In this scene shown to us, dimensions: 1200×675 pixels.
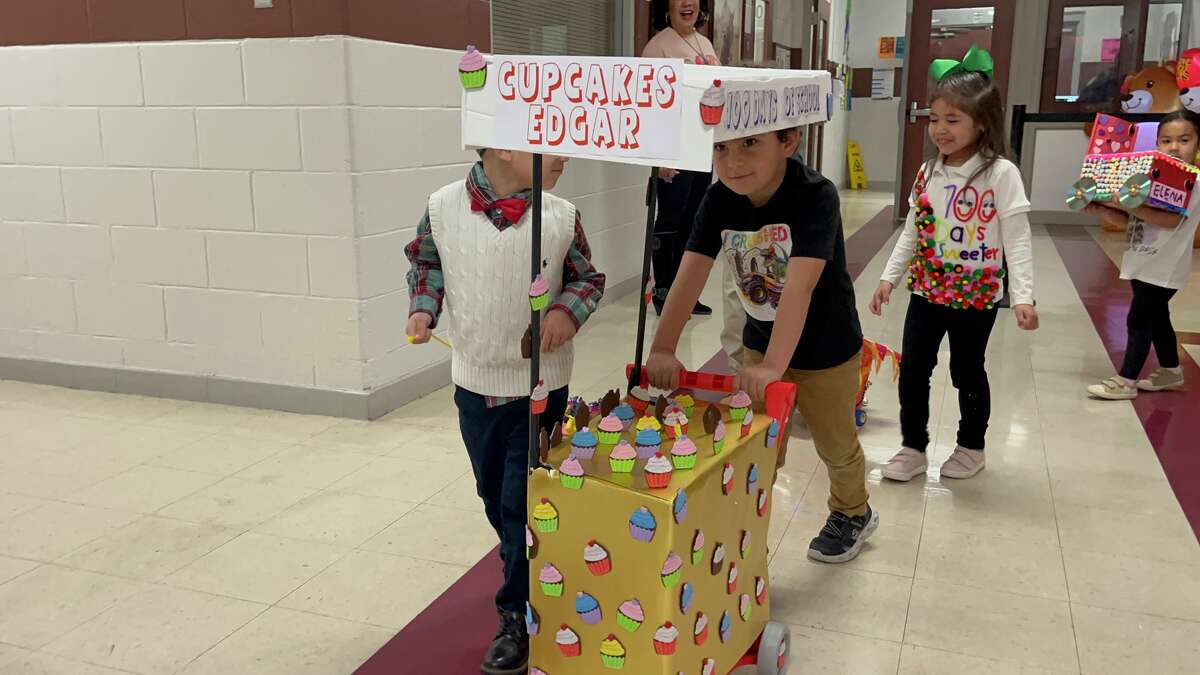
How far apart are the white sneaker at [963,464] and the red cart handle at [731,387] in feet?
4.19

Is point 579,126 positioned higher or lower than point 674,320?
higher

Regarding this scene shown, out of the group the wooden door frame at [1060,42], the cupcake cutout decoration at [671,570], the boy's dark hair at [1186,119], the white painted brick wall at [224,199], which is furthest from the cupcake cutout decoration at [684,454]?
the wooden door frame at [1060,42]

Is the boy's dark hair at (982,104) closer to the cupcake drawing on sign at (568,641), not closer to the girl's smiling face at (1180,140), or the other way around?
the girl's smiling face at (1180,140)

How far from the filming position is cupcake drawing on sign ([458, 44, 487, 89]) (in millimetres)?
1397

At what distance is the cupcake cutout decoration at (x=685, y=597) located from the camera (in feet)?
4.65

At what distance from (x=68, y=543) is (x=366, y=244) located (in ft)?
4.23

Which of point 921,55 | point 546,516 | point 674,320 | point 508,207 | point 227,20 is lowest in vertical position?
point 546,516

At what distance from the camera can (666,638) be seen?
139cm

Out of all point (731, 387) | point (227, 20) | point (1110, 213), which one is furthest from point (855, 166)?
point (731, 387)

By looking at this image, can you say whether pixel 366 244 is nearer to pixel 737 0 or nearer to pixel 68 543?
pixel 68 543

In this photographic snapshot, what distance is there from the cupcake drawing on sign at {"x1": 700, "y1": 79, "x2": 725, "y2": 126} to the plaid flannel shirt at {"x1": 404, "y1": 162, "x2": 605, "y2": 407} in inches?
21.3

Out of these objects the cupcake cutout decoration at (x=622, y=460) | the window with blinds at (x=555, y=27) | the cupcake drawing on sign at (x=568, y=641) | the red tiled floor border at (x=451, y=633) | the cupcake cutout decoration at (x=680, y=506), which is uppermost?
the window with blinds at (x=555, y=27)

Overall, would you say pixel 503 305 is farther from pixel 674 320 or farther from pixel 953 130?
pixel 953 130

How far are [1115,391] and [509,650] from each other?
9.07 feet
